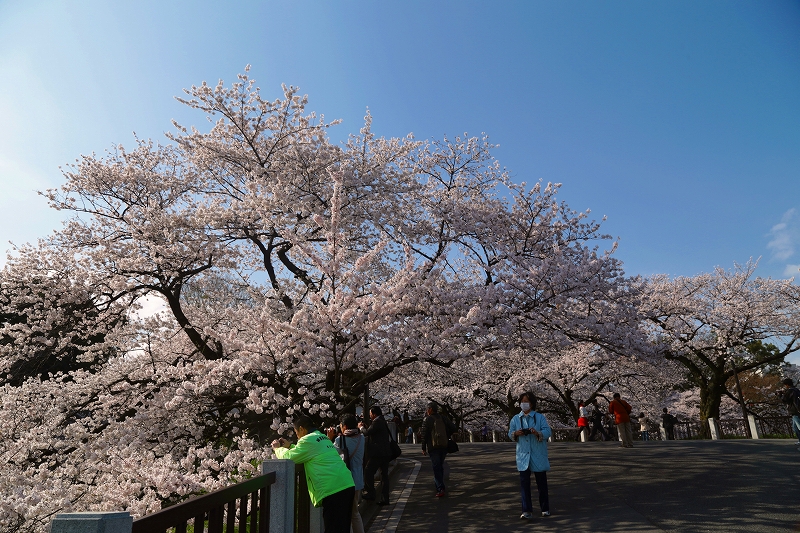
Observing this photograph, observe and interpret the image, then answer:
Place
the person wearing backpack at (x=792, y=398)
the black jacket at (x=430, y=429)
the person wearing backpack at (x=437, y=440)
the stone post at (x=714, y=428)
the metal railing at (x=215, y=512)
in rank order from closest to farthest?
the metal railing at (x=215, y=512) → the person wearing backpack at (x=437, y=440) → the black jacket at (x=430, y=429) → the person wearing backpack at (x=792, y=398) → the stone post at (x=714, y=428)

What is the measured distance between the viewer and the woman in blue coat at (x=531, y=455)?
7.65 metres

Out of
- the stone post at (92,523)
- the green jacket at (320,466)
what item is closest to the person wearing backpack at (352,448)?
the green jacket at (320,466)

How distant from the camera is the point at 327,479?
5168 mm

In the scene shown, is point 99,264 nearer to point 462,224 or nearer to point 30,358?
point 30,358

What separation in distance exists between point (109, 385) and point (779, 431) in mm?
28801

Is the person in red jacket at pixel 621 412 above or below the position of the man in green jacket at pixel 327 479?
above

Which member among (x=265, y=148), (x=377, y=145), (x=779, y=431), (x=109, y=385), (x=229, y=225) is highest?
(x=377, y=145)

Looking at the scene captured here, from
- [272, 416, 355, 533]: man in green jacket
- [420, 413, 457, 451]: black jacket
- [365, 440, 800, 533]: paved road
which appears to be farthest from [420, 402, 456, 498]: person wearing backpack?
[272, 416, 355, 533]: man in green jacket

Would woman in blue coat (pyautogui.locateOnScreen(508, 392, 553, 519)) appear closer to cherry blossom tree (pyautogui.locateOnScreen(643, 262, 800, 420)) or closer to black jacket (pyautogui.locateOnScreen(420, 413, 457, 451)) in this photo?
black jacket (pyautogui.locateOnScreen(420, 413, 457, 451))

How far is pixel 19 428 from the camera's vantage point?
1055cm

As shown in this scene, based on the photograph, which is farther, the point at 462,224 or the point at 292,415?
the point at 462,224

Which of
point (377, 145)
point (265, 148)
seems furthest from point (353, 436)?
point (377, 145)

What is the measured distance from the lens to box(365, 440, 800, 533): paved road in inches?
275

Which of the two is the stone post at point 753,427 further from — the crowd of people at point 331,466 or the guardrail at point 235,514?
the guardrail at point 235,514
